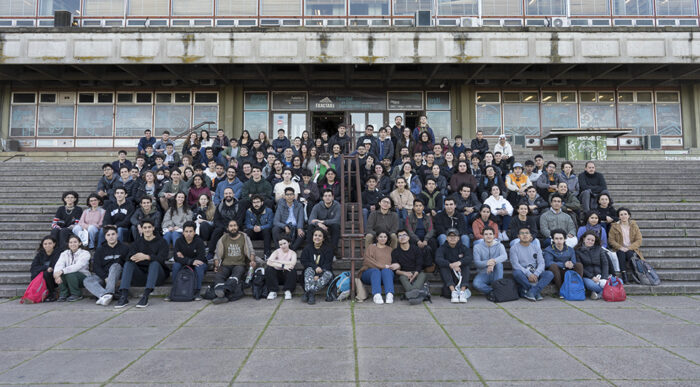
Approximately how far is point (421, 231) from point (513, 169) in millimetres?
3216

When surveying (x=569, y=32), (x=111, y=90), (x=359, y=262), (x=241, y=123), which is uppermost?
(x=569, y=32)

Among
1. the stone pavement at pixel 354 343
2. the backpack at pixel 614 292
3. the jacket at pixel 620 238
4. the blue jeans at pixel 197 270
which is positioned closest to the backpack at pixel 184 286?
the blue jeans at pixel 197 270

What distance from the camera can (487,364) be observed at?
148 inches

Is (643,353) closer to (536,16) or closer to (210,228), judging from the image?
(210,228)

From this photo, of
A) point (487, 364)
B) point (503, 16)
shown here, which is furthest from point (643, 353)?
point (503, 16)

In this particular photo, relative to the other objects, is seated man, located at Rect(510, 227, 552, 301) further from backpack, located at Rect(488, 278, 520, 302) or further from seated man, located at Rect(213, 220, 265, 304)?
seated man, located at Rect(213, 220, 265, 304)

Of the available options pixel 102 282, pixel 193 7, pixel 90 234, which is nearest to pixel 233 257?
pixel 102 282

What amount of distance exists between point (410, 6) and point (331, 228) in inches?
556

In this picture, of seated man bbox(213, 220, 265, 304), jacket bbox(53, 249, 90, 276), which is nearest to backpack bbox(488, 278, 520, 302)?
seated man bbox(213, 220, 265, 304)

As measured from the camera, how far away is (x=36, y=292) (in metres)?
6.14

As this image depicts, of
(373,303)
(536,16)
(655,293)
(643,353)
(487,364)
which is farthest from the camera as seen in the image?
(536,16)

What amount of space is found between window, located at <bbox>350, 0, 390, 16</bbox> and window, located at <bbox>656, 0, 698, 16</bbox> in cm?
1170

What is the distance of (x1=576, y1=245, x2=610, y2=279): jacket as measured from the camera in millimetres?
6512

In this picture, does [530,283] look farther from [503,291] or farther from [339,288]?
[339,288]
